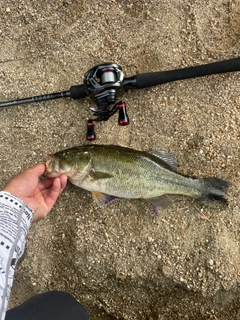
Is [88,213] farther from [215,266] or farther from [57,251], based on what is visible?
[215,266]

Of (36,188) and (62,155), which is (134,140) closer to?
(62,155)

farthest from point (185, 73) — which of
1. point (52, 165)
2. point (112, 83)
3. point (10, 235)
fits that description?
point (10, 235)

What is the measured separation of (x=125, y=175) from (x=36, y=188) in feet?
2.57

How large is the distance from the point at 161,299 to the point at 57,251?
1075 mm

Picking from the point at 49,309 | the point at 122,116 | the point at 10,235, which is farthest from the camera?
the point at 122,116

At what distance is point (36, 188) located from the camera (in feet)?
9.86

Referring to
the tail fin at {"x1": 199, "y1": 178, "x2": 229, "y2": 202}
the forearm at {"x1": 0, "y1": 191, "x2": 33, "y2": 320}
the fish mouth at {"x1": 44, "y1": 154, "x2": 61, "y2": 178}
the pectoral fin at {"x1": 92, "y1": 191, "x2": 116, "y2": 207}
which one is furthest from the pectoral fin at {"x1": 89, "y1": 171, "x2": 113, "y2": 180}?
the tail fin at {"x1": 199, "y1": 178, "x2": 229, "y2": 202}

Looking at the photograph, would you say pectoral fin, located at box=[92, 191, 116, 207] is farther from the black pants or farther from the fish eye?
the black pants

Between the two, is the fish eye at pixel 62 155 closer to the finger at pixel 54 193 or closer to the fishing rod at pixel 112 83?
the finger at pixel 54 193

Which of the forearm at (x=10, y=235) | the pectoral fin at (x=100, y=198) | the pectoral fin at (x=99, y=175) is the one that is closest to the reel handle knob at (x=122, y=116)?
the pectoral fin at (x=99, y=175)

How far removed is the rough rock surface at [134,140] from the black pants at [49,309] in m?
0.47

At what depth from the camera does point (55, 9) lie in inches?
142

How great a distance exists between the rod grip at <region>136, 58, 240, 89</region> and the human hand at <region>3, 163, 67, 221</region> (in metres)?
1.16

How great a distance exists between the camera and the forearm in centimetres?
223
